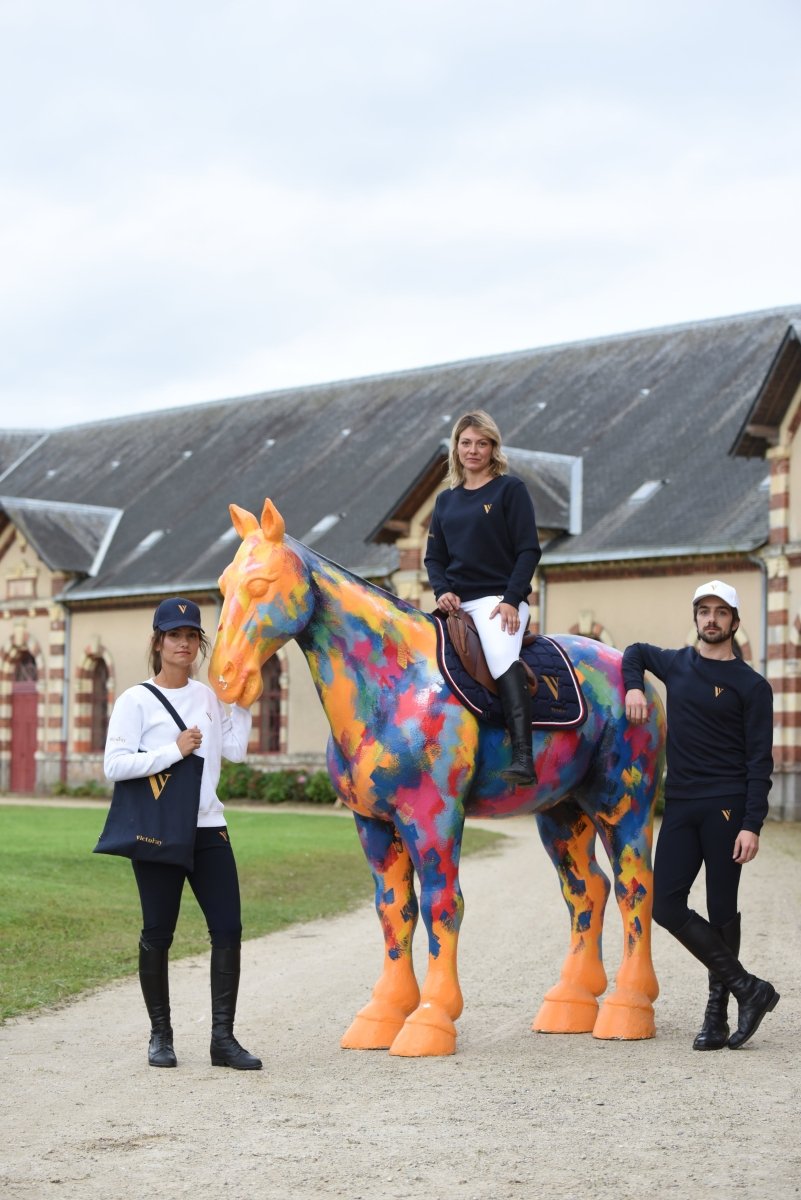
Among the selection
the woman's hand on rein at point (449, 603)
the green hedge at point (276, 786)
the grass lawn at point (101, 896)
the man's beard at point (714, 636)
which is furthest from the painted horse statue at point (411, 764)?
the green hedge at point (276, 786)

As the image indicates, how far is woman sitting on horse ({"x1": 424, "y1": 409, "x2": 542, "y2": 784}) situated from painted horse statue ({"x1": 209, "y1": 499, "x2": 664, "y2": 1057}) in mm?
199

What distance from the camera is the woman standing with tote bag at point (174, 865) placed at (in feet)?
23.5

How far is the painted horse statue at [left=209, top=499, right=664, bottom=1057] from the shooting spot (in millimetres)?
7367

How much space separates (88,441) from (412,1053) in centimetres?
3523

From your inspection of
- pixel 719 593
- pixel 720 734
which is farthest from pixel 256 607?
pixel 720 734

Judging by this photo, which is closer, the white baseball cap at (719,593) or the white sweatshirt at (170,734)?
the white sweatshirt at (170,734)

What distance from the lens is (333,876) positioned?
16266mm

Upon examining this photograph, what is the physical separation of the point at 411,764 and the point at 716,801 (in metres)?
1.41

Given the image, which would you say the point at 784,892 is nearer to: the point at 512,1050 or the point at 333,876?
the point at 333,876

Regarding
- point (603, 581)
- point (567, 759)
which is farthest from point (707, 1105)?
point (603, 581)

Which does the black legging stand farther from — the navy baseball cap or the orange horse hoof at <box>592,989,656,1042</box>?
the orange horse hoof at <box>592,989,656,1042</box>

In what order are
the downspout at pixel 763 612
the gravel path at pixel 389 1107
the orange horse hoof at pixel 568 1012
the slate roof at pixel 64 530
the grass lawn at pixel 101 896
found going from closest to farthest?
the gravel path at pixel 389 1107
the orange horse hoof at pixel 568 1012
the grass lawn at pixel 101 896
the downspout at pixel 763 612
the slate roof at pixel 64 530

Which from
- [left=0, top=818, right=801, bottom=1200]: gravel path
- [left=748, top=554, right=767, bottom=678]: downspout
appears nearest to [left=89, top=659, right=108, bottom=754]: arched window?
[left=748, top=554, right=767, bottom=678]: downspout

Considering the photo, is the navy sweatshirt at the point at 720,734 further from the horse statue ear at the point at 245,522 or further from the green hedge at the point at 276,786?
the green hedge at the point at 276,786
